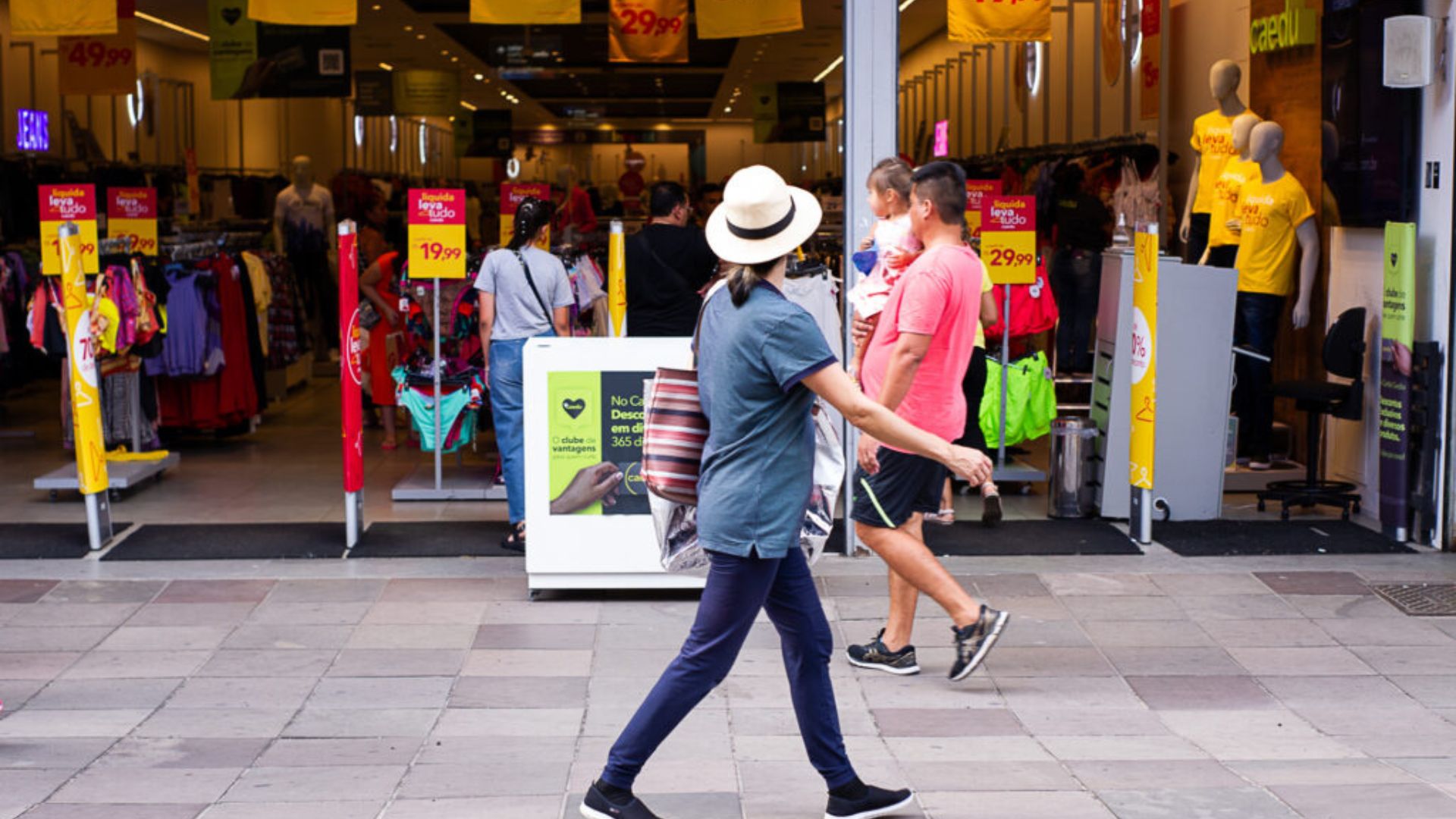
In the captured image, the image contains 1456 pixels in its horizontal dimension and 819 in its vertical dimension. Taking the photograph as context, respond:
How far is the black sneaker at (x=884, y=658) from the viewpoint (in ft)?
19.6

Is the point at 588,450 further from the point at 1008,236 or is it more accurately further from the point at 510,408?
the point at 1008,236

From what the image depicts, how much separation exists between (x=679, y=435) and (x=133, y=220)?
7009mm

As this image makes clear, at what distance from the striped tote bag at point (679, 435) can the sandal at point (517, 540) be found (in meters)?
3.66

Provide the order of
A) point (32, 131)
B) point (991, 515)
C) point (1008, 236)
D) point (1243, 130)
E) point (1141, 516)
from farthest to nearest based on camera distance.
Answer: point (32, 131) < point (1243, 130) < point (1008, 236) < point (991, 515) < point (1141, 516)

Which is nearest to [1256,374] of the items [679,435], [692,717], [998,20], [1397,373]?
[1397,373]

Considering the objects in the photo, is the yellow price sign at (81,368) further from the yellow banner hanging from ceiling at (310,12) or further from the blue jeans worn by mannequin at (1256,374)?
the blue jeans worn by mannequin at (1256,374)

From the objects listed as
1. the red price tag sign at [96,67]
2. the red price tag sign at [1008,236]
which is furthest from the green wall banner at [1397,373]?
the red price tag sign at [96,67]

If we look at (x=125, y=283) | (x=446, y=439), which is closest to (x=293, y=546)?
(x=446, y=439)

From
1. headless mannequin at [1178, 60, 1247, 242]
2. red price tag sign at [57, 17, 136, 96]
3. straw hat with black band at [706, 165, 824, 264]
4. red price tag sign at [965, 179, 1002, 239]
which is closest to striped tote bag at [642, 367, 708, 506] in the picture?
straw hat with black band at [706, 165, 824, 264]

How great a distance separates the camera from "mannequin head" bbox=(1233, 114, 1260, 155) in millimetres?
9805

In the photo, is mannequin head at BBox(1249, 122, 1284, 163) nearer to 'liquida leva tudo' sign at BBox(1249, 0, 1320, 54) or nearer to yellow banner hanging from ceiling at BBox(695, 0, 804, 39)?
'liquida leva tudo' sign at BBox(1249, 0, 1320, 54)

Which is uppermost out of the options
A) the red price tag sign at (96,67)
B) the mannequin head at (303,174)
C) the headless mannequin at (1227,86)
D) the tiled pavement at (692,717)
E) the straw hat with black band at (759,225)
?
the red price tag sign at (96,67)

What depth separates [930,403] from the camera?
564 cm

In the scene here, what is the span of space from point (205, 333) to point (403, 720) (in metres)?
6.08
